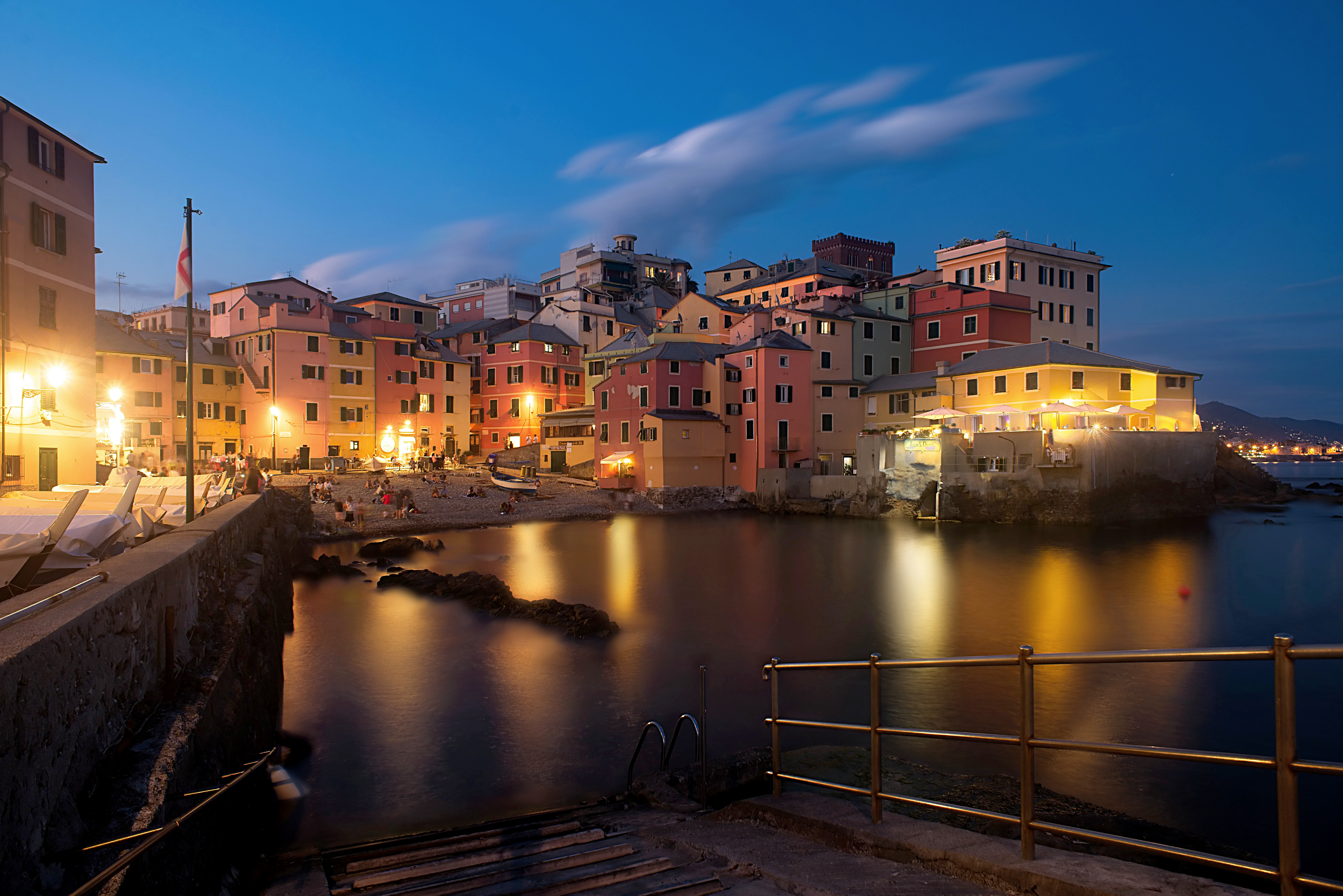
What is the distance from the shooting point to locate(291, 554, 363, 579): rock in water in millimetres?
26719

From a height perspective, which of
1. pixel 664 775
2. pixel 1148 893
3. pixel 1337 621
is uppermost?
pixel 1148 893

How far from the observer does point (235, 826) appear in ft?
21.2

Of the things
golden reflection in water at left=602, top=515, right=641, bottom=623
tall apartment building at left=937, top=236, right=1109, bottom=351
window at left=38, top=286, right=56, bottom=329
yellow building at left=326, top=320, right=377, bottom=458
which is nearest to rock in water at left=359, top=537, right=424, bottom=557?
golden reflection in water at left=602, top=515, right=641, bottom=623

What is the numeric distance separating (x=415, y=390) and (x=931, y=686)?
47727mm

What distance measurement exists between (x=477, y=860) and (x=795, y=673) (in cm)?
1203

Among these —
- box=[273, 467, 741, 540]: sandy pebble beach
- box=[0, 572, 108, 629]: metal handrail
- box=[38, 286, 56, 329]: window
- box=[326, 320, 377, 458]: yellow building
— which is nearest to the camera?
box=[0, 572, 108, 629]: metal handrail

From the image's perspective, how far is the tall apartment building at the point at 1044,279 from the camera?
189 ft

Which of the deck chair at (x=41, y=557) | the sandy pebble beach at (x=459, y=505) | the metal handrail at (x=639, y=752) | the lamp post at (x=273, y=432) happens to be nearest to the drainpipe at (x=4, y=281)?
the sandy pebble beach at (x=459, y=505)

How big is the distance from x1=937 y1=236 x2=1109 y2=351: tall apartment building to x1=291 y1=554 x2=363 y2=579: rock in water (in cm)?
4842

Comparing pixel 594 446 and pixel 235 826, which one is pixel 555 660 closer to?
pixel 235 826

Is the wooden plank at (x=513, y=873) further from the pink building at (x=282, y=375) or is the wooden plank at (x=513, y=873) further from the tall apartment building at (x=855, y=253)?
the tall apartment building at (x=855, y=253)

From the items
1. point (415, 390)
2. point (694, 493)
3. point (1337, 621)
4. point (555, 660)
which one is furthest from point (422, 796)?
point (415, 390)

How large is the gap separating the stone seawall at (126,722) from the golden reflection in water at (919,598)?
1698cm

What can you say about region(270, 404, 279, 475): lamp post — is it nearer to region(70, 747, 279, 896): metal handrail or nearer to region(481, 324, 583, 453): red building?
region(481, 324, 583, 453): red building
